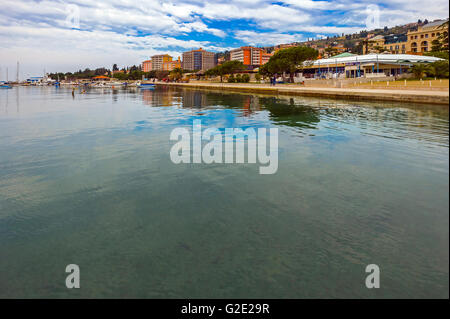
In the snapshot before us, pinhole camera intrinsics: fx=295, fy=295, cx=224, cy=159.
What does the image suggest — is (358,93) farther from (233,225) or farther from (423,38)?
(423,38)

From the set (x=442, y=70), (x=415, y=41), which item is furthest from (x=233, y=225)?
(x=415, y=41)

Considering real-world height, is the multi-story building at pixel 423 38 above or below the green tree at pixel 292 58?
above

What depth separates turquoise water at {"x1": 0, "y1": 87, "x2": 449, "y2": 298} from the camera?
16.9 ft

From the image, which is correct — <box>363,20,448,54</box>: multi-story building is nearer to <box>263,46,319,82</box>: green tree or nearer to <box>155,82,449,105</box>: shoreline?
<box>263,46,319,82</box>: green tree

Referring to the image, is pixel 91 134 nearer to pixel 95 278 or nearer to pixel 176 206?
pixel 176 206

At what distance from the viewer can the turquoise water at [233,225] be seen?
16.9 feet

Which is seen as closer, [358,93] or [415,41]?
[358,93]

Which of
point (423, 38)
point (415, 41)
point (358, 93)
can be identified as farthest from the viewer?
point (415, 41)

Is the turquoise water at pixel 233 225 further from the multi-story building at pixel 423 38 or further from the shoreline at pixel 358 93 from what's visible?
the multi-story building at pixel 423 38

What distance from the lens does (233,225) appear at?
A: 7.35 metres

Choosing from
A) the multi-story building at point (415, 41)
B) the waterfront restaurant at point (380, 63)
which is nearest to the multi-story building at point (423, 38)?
the multi-story building at point (415, 41)
